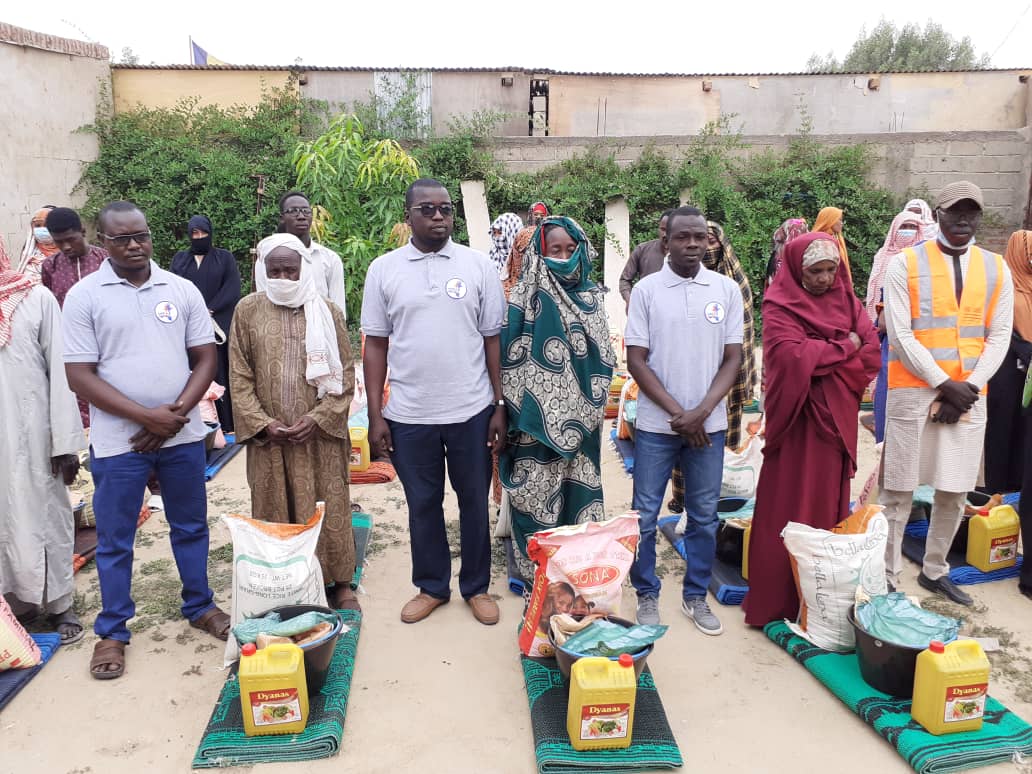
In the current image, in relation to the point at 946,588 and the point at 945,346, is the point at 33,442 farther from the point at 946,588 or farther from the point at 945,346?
the point at 946,588

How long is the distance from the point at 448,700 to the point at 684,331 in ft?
6.09

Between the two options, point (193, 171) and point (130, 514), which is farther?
point (193, 171)

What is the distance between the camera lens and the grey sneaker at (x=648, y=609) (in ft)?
11.5

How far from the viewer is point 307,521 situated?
3.53 metres

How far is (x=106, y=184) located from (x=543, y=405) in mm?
9705

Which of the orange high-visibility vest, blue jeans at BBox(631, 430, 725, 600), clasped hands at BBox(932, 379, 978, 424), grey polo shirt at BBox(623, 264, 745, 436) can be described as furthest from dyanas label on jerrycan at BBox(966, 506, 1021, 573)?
grey polo shirt at BBox(623, 264, 745, 436)

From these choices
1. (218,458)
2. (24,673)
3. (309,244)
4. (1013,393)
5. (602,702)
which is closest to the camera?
(602,702)

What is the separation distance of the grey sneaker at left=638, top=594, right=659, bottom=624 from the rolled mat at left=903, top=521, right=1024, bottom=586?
1579mm

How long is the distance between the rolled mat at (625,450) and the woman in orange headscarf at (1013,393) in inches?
94.0

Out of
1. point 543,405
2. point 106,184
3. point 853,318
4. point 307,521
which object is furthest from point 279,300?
point 106,184

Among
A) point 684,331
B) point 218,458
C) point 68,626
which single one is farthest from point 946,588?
point 218,458

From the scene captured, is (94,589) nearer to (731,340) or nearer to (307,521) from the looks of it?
(307,521)

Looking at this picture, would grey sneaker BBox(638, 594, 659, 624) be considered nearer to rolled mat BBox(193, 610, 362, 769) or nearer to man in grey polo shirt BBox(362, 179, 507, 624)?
man in grey polo shirt BBox(362, 179, 507, 624)

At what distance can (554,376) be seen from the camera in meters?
3.46
